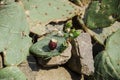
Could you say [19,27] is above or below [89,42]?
above

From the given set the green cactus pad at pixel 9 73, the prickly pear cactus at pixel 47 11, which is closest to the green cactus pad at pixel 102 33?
the prickly pear cactus at pixel 47 11

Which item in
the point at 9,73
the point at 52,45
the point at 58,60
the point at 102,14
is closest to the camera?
the point at 9,73

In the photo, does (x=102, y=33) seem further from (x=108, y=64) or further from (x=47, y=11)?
(x=47, y=11)

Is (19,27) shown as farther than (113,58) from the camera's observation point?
No

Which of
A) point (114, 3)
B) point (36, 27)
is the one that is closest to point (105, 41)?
point (114, 3)

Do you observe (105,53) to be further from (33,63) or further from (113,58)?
(33,63)

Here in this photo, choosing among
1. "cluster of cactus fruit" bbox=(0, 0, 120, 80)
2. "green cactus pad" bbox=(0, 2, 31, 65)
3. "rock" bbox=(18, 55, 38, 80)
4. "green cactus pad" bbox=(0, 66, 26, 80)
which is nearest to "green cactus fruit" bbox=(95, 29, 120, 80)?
"cluster of cactus fruit" bbox=(0, 0, 120, 80)

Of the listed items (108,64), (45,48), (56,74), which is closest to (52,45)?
(45,48)

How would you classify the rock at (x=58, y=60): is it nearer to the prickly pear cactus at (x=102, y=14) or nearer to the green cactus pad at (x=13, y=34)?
the green cactus pad at (x=13, y=34)
